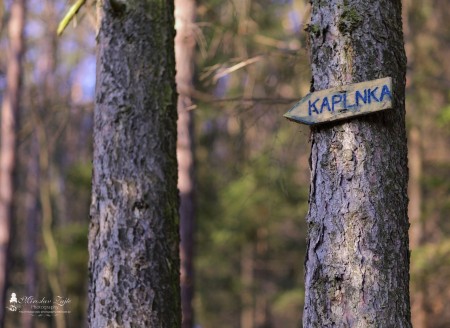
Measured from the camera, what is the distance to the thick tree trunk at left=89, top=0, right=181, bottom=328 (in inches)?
152

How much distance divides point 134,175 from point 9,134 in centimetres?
925

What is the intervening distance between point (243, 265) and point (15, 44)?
9.50 meters

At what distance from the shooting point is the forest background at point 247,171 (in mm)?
8797

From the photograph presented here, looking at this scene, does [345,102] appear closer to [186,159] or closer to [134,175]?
[134,175]

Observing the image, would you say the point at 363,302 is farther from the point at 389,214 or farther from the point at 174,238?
the point at 174,238

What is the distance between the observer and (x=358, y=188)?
2914 mm

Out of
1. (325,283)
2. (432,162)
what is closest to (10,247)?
(432,162)

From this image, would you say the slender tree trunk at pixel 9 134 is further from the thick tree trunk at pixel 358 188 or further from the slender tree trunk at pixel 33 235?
the thick tree trunk at pixel 358 188

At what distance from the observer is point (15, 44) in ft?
43.1

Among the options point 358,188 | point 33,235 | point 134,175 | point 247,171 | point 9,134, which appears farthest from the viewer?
point 33,235

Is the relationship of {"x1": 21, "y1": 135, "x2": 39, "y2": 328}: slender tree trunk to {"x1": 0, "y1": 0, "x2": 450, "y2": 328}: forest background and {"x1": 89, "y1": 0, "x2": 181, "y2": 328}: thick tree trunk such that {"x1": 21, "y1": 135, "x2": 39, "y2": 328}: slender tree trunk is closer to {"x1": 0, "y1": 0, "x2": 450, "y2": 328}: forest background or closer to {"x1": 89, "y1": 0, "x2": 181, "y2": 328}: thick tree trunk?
{"x1": 0, "y1": 0, "x2": 450, "y2": 328}: forest background

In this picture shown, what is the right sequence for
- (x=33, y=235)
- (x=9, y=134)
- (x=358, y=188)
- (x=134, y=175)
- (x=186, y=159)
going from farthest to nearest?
(x=33, y=235) → (x=9, y=134) → (x=186, y=159) → (x=134, y=175) → (x=358, y=188)

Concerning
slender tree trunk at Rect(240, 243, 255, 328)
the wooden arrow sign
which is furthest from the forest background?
the wooden arrow sign

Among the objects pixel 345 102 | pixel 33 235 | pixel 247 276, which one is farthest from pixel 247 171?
pixel 33 235
